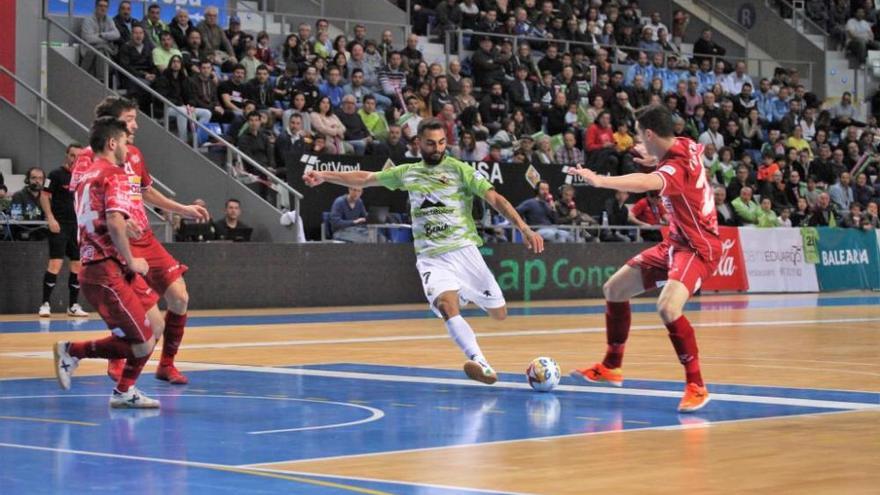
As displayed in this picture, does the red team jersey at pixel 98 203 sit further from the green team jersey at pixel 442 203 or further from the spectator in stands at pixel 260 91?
the spectator in stands at pixel 260 91

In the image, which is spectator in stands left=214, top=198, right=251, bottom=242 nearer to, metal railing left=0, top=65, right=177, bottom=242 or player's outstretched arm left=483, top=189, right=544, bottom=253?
metal railing left=0, top=65, right=177, bottom=242

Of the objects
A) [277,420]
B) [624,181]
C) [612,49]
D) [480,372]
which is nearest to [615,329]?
[480,372]

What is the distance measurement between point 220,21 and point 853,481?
25242 millimetres

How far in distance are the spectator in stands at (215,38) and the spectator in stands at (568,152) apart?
7.22 m

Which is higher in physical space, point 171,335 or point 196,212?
point 196,212

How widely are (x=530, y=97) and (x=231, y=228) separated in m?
9.91

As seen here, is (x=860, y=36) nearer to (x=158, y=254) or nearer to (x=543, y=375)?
(x=543, y=375)

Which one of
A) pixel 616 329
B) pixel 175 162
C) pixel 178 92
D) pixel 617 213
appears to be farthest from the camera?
pixel 617 213

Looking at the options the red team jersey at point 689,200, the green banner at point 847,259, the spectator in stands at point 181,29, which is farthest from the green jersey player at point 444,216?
the green banner at point 847,259

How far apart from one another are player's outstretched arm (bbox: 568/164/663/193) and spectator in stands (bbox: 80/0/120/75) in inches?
712

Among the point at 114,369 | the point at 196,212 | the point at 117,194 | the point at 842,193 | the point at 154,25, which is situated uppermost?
the point at 154,25

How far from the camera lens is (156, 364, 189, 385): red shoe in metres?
12.8

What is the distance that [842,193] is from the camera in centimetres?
3641

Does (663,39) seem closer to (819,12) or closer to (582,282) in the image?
(819,12)
